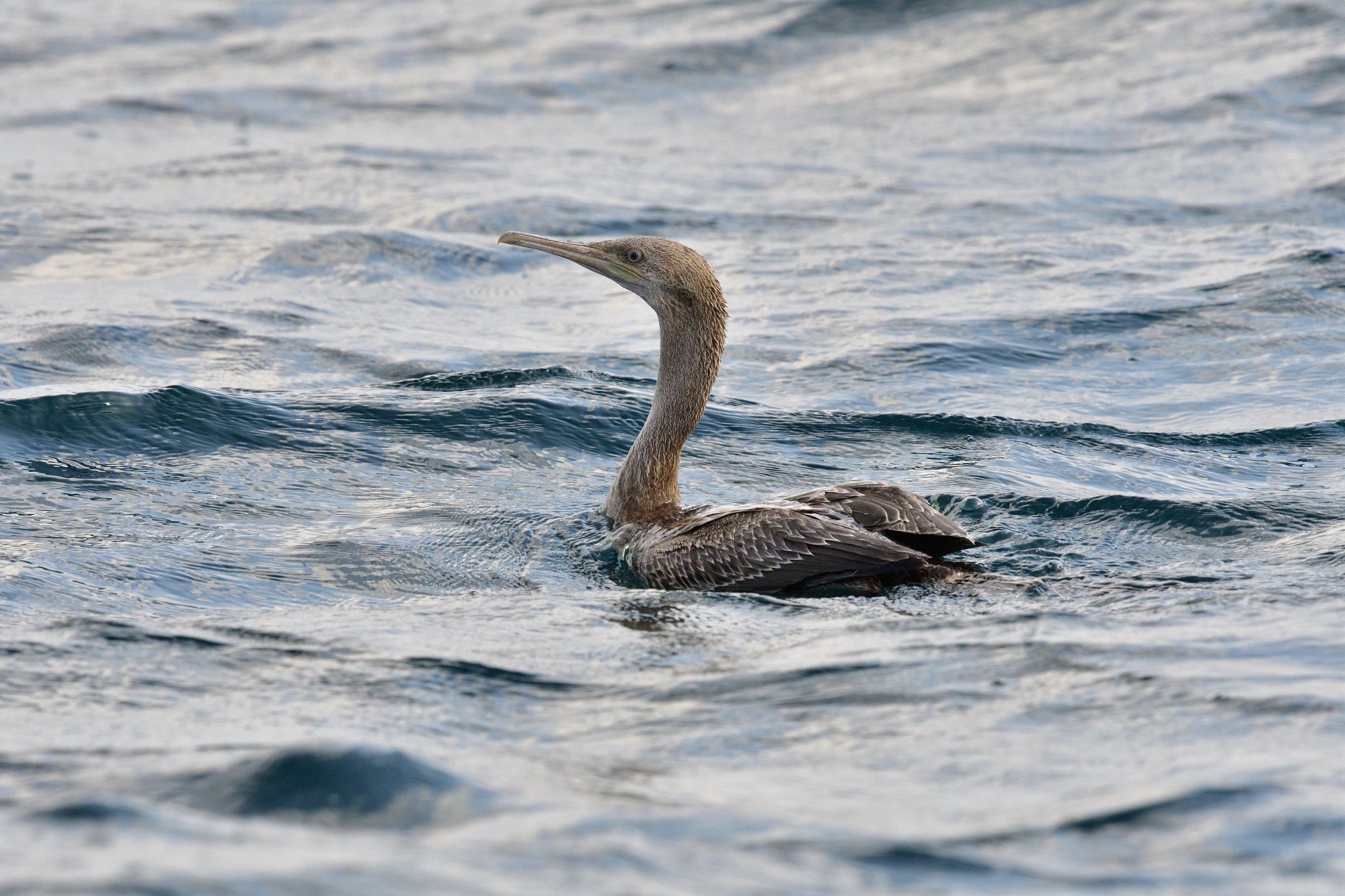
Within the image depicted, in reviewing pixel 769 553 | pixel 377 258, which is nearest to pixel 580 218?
pixel 377 258

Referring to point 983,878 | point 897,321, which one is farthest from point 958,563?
point 897,321

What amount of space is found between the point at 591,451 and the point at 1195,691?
4.61m

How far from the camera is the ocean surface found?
4418mm

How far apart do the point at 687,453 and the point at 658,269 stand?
5.76 feet

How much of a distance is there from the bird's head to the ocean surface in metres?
1.12

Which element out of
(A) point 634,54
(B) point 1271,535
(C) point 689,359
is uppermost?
(A) point 634,54

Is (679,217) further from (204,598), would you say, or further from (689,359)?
(204,598)

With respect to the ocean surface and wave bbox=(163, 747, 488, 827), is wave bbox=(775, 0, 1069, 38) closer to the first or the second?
the ocean surface

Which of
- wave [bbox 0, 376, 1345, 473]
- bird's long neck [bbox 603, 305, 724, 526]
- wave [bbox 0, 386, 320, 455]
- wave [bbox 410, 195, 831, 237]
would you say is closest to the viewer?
bird's long neck [bbox 603, 305, 724, 526]

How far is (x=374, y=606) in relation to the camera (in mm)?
6582

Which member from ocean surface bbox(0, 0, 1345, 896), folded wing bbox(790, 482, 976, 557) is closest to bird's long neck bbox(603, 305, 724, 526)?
ocean surface bbox(0, 0, 1345, 896)

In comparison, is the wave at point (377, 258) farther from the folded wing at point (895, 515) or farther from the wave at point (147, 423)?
the folded wing at point (895, 515)

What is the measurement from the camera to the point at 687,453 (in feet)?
30.6

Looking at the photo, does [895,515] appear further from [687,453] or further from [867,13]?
[867,13]
